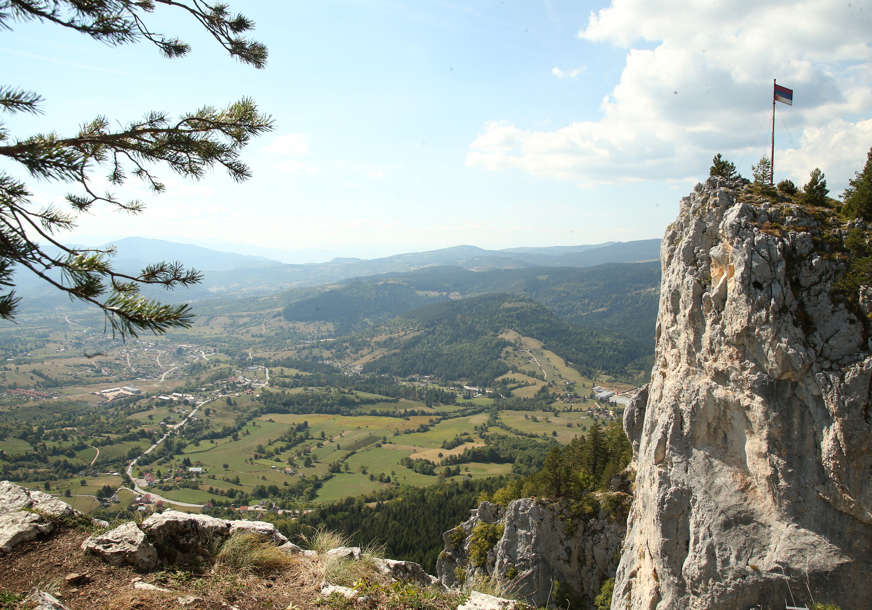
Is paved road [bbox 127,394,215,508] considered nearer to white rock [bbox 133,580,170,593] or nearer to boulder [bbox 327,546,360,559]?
boulder [bbox 327,546,360,559]

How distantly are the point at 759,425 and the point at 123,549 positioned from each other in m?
16.8

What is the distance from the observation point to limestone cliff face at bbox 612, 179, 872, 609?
41.1ft

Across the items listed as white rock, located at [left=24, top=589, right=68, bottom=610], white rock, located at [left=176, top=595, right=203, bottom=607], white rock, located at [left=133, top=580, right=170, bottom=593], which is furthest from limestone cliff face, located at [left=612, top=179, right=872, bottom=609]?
white rock, located at [left=24, top=589, right=68, bottom=610]

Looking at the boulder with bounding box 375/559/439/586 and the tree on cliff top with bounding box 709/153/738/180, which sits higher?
the tree on cliff top with bounding box 709/153/738/180

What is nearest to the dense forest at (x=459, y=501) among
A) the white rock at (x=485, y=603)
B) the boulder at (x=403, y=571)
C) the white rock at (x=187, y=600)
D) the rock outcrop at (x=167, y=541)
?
the boulder at (x=403, y=571)

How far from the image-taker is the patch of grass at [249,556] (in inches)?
291

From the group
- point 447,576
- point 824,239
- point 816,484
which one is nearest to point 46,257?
point 816,484

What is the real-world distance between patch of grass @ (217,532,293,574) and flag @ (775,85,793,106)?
82.0ft

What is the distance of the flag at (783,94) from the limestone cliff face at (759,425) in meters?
5.55

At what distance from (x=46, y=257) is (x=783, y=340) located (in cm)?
1732

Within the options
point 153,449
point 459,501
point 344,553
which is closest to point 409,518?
point 459,501

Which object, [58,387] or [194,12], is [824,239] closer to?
[194,12]

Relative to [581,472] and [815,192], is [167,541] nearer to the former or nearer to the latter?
[815,192]

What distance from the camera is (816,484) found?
12789 mm
